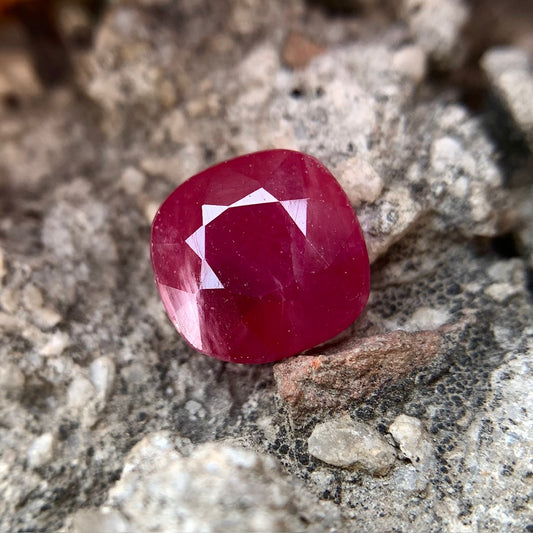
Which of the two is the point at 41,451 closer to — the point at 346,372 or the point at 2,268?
the point at 2,268

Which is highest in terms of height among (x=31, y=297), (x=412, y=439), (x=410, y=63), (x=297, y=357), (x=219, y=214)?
(x=410, y=63)

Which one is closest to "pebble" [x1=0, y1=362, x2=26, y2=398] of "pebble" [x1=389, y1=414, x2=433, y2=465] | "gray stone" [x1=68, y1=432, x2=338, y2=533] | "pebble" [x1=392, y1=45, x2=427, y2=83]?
"gray stone" [x1=68, y1=432, x2=338, y2=533]

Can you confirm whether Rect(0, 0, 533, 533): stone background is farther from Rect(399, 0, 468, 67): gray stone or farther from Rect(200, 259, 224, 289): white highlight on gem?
Rect(200, 259, 224, 289): white highlight on gem

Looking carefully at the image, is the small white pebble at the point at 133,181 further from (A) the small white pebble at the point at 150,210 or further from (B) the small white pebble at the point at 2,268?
(B) the small white pebble at the point at 2,268

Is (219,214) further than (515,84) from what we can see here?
No

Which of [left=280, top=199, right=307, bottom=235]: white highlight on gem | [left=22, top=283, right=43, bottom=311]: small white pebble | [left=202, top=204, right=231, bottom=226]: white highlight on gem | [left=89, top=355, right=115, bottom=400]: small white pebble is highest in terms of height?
[left=202, top=204, right=231, bottom=226]: white highlight on gem

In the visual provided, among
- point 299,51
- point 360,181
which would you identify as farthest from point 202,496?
point 299,51

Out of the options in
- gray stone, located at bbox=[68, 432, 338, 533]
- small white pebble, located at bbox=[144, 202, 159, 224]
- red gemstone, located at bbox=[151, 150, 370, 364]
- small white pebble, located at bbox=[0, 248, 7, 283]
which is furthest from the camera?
small white pebble, located at bbox=[144, 202, 159, 224]
